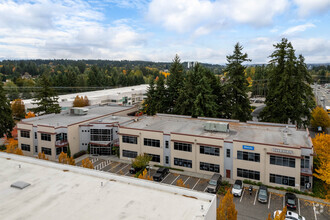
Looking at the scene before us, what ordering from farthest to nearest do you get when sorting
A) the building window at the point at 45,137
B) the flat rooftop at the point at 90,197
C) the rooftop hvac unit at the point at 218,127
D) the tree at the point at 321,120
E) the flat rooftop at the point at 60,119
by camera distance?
the tree at the point at 321,120 < the flat rooftop at the point at 60,119 < the building window at the point at 45,137 < the rooftop hvac unit at the point at 218,127 < the flat rooftop at the point at 90,197

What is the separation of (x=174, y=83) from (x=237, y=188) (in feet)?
119

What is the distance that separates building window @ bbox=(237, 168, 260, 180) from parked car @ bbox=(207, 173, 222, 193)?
10.7 ft

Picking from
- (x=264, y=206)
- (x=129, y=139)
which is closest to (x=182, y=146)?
(x=129, y=139)

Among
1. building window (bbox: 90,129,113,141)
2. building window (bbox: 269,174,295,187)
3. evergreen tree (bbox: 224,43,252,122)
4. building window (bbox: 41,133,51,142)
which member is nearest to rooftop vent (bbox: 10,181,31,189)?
building window (bbox: 41,133,51,142)

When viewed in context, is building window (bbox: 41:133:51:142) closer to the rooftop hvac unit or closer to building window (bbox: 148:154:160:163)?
building window (bbox: 148:154:160:163)

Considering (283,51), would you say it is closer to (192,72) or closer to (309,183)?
(192,72)

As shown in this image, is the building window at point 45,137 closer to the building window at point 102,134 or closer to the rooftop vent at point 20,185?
the building window at point 102,134

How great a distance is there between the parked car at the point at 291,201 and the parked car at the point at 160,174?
1697 cm

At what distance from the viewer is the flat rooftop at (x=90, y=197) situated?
17.6 metres

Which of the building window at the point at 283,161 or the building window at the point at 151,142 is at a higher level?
the building window at the point at 151,142

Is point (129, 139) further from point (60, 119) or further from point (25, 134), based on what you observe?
point (25, 134)

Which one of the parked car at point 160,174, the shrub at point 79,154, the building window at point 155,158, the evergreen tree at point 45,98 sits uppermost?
the evergreen tree at point 45,98

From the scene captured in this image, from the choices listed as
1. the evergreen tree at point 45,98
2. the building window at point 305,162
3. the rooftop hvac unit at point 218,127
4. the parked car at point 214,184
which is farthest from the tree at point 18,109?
the building window at point 305,162

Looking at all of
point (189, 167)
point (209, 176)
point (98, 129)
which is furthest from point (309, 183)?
point (98, 129)
